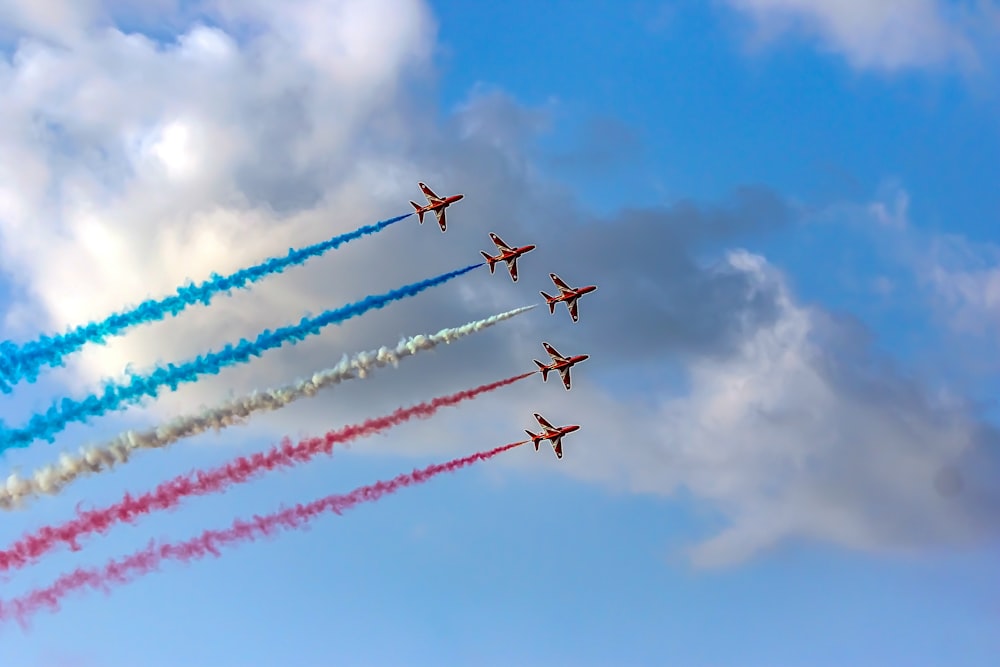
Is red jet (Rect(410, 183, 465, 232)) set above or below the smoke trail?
above

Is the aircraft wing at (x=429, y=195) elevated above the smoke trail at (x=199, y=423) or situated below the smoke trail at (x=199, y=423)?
above

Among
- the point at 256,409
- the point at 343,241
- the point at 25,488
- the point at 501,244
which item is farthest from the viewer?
the point at 501,244

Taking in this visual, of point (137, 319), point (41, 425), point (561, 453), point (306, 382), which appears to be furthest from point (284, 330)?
point (561, 453)

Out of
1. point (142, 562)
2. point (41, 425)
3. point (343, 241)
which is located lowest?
point (142, 562)

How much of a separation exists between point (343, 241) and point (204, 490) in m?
23.7

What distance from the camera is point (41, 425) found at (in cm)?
9469

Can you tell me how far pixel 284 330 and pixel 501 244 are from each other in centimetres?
2609

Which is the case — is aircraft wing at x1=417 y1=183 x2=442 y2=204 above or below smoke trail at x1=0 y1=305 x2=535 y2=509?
above

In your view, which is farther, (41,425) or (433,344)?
(433,344)

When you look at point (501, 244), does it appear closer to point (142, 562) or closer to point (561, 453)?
point (561, 453)

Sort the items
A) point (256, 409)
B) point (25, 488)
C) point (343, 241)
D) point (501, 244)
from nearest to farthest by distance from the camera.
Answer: point (25, 488) < point (256, 409) < point (343, 241) < point (501, 244)

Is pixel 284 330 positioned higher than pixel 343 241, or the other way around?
pixel 343 241

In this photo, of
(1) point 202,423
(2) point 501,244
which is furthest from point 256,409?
(2) point 501,244

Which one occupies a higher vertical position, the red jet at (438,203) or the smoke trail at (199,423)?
the red jet at (438,203)
